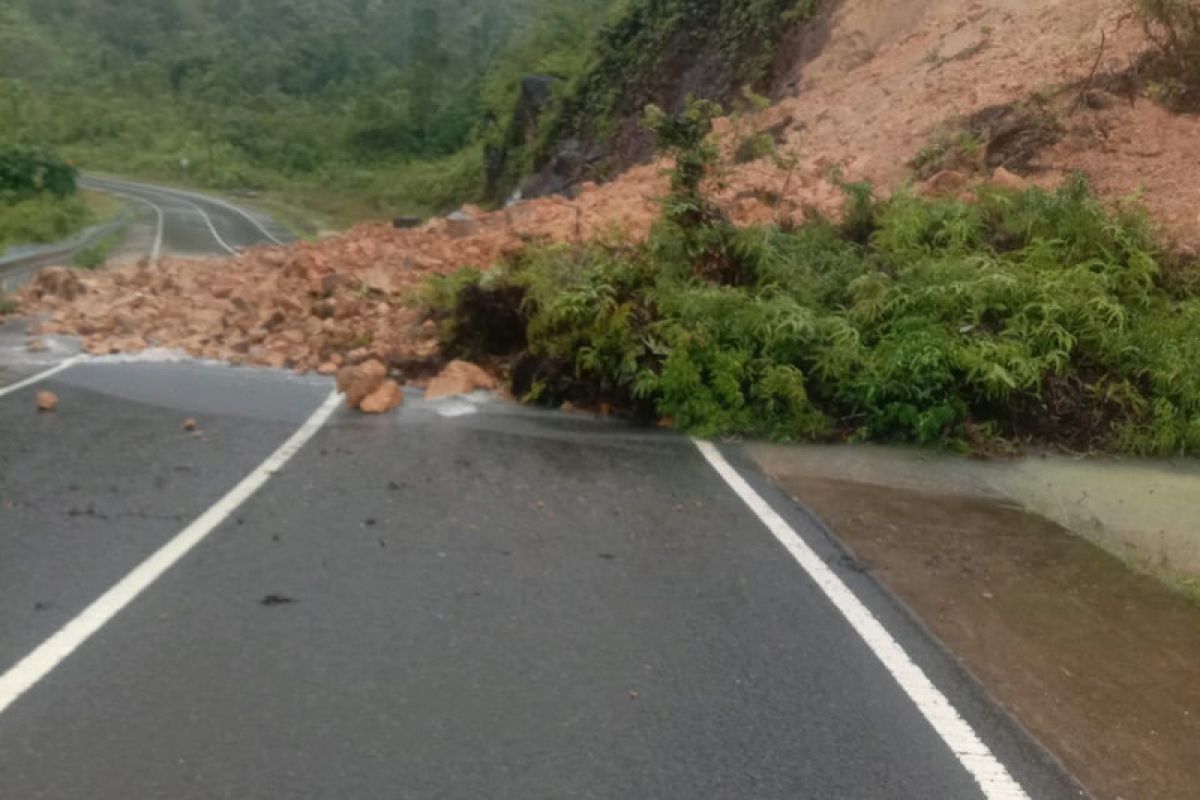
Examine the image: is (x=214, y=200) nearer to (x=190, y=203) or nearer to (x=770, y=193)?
(x=190, y=203)

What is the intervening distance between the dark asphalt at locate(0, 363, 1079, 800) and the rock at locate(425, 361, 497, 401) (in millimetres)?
2421

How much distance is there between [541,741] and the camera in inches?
185

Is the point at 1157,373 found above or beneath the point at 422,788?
above

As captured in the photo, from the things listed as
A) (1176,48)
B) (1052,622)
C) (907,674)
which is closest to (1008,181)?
(1176,48)

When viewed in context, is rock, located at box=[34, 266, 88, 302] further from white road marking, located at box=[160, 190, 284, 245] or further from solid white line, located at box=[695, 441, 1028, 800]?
white road marking, located at box=[160, 190, 284, 245]

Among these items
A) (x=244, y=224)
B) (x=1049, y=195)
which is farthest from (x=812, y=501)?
(x=244, y=224)

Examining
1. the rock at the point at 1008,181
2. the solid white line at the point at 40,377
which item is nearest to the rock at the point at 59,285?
the solid white line at the point at 40,377

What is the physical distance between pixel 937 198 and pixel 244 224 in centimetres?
4349

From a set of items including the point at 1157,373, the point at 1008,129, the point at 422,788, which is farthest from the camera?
the point at 1008,129

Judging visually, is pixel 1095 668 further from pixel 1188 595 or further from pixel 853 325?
pixel 853 325

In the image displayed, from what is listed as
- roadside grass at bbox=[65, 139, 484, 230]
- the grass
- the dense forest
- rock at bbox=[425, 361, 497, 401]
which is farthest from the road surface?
roadside grass at bbox=[65, 139, 484, 230]

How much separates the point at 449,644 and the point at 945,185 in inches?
374

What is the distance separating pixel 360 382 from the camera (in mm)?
11102

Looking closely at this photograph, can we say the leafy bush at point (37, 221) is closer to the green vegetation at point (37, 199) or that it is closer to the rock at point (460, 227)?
the green vegetation at point (37, 199)
